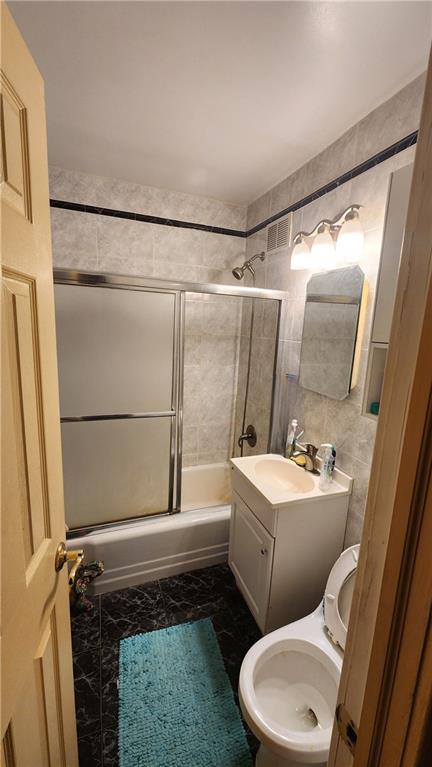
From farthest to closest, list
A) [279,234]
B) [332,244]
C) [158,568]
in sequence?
[279,234], [158,568], [332,244]

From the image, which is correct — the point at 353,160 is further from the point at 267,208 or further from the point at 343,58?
the point at 267,208

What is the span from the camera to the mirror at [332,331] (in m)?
1.53

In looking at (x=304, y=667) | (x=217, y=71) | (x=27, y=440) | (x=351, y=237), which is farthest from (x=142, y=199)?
(x=304, y=667)

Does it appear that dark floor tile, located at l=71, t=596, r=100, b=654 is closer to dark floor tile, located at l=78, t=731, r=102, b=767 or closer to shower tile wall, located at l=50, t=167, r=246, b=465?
dark floor tile, located at l=78, t=731, r=102, b=767

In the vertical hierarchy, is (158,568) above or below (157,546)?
below

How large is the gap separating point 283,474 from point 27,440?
4.95 feet

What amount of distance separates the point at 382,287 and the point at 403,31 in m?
0.81

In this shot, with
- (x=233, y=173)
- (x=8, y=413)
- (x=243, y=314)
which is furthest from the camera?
(x=243, y=314)

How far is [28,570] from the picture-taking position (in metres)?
0.61

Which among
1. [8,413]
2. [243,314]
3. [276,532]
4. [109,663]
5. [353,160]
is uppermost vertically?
[353,160]

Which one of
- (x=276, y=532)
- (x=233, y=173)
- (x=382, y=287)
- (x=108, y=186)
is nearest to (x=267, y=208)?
(x=233, y=173)

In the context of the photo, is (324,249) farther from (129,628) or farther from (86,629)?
(86,629)

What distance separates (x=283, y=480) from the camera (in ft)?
6.04

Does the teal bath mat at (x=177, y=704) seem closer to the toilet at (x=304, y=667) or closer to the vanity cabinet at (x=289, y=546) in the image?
the toilet at (x=304, y=667)
